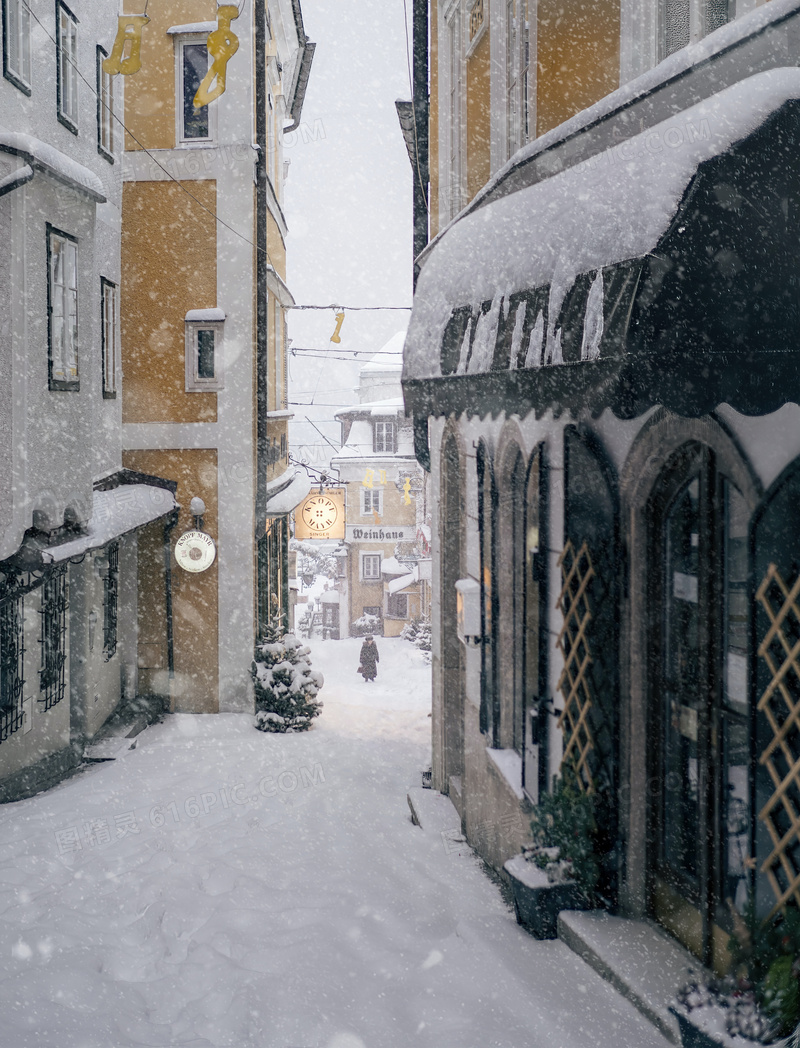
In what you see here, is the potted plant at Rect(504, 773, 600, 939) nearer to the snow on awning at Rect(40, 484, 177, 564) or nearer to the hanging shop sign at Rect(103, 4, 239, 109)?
the snow on awning at Rect(40, 484, 177, 564)

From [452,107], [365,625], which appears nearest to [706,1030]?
[452,107]

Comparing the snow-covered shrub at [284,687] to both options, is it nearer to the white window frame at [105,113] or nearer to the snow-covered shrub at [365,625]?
the white window frame at [105,113]

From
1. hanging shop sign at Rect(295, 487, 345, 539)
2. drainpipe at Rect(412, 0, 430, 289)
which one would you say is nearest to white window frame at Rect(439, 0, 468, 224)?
drainpipe at Rect(412, 0, 430, 289)

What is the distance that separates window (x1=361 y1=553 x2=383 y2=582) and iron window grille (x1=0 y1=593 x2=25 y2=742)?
3272 cm

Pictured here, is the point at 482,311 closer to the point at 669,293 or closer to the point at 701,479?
the point at 701,479

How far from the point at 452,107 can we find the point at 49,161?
499 centimetres

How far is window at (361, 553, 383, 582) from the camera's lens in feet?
137

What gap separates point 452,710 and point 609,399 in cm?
758

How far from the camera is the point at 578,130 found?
552 centimetres

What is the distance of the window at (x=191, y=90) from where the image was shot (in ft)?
46.9

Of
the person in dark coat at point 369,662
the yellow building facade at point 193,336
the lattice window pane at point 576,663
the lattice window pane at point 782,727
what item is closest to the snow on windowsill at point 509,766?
the lattice window pane at point 576,663

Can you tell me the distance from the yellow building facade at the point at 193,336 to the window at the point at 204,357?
2 cm

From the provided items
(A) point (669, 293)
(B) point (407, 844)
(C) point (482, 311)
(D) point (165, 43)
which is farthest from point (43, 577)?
(D) point (165, 43)

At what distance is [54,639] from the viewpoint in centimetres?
1030
